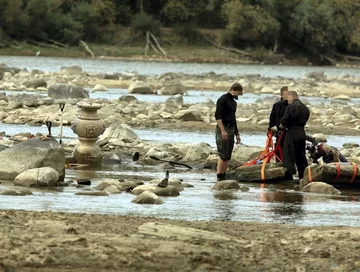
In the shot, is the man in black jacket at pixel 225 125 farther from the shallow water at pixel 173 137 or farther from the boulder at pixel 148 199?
the shallow water at pixel 173 137

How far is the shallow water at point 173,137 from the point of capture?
2471 cm

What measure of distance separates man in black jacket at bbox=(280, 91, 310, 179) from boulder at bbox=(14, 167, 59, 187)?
13.7 feet

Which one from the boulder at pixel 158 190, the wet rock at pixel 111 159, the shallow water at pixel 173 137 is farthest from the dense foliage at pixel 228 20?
the boulder at pixel 158 190

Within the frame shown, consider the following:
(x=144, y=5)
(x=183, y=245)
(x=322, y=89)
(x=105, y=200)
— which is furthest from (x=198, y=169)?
(x=144, y=5)

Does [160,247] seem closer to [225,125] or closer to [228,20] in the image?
[225,125]

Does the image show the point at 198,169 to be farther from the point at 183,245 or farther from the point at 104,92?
the point at 104,92

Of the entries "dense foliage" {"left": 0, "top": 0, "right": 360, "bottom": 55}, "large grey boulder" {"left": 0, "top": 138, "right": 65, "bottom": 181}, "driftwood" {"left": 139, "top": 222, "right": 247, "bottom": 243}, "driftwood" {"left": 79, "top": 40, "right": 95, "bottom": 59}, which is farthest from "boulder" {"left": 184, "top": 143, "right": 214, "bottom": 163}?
"dense foliage" {"left": 0, "top": 0, "right": 360, "bottom": 55}

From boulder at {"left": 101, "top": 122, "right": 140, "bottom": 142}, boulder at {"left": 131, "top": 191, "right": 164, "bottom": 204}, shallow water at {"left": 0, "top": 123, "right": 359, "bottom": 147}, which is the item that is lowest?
shallow water at {"left": 0, "top": 123, "right": 359, "bottom": 147}

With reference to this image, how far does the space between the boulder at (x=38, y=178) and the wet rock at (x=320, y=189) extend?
3.88 m

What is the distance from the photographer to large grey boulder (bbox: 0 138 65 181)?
15.8m

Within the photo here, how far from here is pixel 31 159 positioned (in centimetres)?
1588

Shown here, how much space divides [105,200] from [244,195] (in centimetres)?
244

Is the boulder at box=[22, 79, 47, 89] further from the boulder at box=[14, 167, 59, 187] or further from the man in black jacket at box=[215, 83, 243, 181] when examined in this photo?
the boulder at box=[14, 167, 59, 187]

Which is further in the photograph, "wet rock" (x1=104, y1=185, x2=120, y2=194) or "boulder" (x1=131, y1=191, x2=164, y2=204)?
"wet rock" (x1=104, y1=185, x2=120, y2=194)
